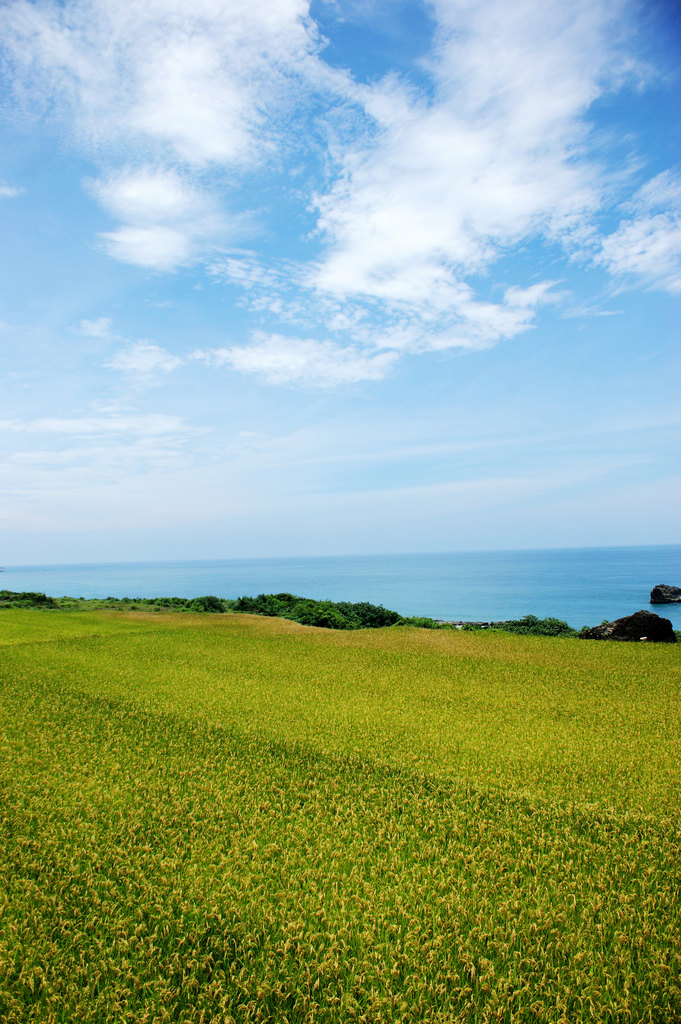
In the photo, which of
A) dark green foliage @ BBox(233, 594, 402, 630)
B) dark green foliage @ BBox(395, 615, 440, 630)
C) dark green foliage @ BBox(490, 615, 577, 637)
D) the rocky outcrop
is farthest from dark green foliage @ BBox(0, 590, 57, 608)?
the rocky outcrop

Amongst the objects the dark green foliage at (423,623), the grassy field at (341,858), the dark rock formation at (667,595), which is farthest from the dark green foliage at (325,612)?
the dark rock formation at (667,595)

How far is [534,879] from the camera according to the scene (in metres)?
3.70

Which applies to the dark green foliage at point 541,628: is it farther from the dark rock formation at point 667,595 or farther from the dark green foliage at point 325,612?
the dark rock formation at point 667,595

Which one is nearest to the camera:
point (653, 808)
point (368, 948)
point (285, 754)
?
point (368, 948)

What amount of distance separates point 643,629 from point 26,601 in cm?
2905

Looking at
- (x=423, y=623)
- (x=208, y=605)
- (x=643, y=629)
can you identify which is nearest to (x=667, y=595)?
(x=423, y=623)

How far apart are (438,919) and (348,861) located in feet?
2.78

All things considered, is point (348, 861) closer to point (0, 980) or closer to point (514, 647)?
point (0, 980)

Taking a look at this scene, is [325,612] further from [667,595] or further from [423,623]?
[667,595]

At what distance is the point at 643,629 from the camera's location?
555 inches

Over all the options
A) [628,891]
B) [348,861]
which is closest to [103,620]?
[348,861]

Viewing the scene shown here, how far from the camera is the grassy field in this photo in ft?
9.43

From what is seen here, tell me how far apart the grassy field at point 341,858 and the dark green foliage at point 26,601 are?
2245 cm

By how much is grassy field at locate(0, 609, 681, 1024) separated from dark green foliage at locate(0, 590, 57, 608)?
22.4 m
